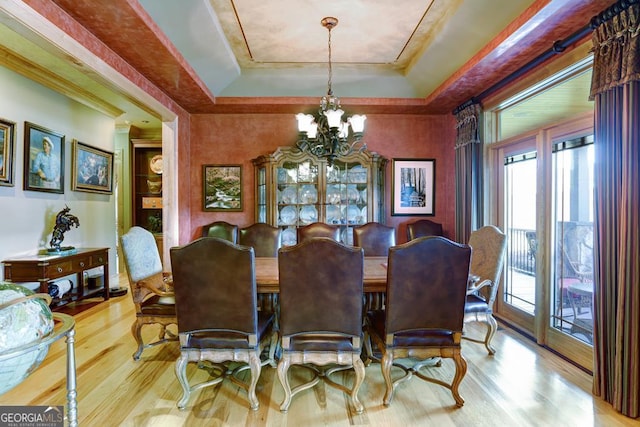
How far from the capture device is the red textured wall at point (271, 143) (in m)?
4.71

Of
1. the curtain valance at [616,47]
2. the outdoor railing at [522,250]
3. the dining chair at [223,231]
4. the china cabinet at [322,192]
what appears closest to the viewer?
the curtain valance at [616,47]

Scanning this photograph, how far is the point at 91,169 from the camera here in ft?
15.2


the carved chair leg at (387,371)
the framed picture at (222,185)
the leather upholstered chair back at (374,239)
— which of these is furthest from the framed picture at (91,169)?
the carved chair leg at (387,371)

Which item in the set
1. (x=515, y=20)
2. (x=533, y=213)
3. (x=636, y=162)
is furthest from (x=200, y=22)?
(x=533, y=213)

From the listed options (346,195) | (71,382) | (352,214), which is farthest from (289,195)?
(71,382)

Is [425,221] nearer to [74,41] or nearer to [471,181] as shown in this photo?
[471,181]

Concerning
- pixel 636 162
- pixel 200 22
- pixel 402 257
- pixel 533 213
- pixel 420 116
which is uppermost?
pixel 200 22

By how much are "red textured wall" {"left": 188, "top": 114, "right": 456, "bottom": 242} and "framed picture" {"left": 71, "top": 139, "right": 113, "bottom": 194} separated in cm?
134

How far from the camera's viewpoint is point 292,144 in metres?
4.72

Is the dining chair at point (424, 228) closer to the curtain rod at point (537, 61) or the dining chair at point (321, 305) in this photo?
the curtain rod at point (537, 61)

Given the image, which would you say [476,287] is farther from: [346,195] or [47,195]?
[47,195]

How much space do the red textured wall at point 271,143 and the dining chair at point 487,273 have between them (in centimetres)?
179

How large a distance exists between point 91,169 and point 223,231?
2.10 metres

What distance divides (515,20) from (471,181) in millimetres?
1763
